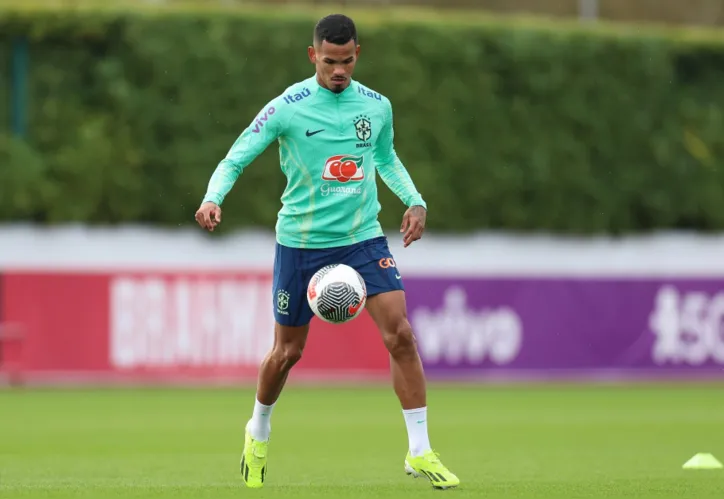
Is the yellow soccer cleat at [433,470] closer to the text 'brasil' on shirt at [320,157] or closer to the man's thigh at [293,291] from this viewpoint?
the man's thigh at [293,291]

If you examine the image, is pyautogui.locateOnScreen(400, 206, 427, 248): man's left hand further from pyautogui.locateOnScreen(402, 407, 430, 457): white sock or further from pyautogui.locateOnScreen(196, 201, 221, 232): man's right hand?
pyautogui.locateOnScreen(196, 201, 221, 232): man's right hand

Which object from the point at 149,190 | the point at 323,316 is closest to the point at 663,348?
the point at 149,190

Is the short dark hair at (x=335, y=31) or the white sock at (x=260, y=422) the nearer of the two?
the short dark hair at (x=335, y=31)

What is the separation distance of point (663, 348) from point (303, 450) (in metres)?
10.7

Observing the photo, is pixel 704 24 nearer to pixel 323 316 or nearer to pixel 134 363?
pixel 134 363

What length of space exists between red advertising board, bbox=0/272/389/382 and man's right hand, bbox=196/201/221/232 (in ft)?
40.8

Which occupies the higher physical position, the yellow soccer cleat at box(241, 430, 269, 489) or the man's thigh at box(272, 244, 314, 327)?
the man's thigh at box(272, 244, 314, 327)

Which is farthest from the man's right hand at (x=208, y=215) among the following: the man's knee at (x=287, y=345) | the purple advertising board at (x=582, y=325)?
the purple advertising board at (x=582, y=325)

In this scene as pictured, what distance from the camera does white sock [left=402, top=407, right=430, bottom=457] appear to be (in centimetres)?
840

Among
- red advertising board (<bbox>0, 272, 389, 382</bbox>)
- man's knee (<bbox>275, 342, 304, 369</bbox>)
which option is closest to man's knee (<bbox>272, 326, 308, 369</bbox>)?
man's knee (<bbox>275, 342, 304, 369</bbox>)

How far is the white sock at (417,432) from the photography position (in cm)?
840

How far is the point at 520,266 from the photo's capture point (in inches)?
1041

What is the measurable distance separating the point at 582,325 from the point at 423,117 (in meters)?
6.00

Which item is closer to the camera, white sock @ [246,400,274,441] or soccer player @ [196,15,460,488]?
soccer player @ [196,15,460,488]
